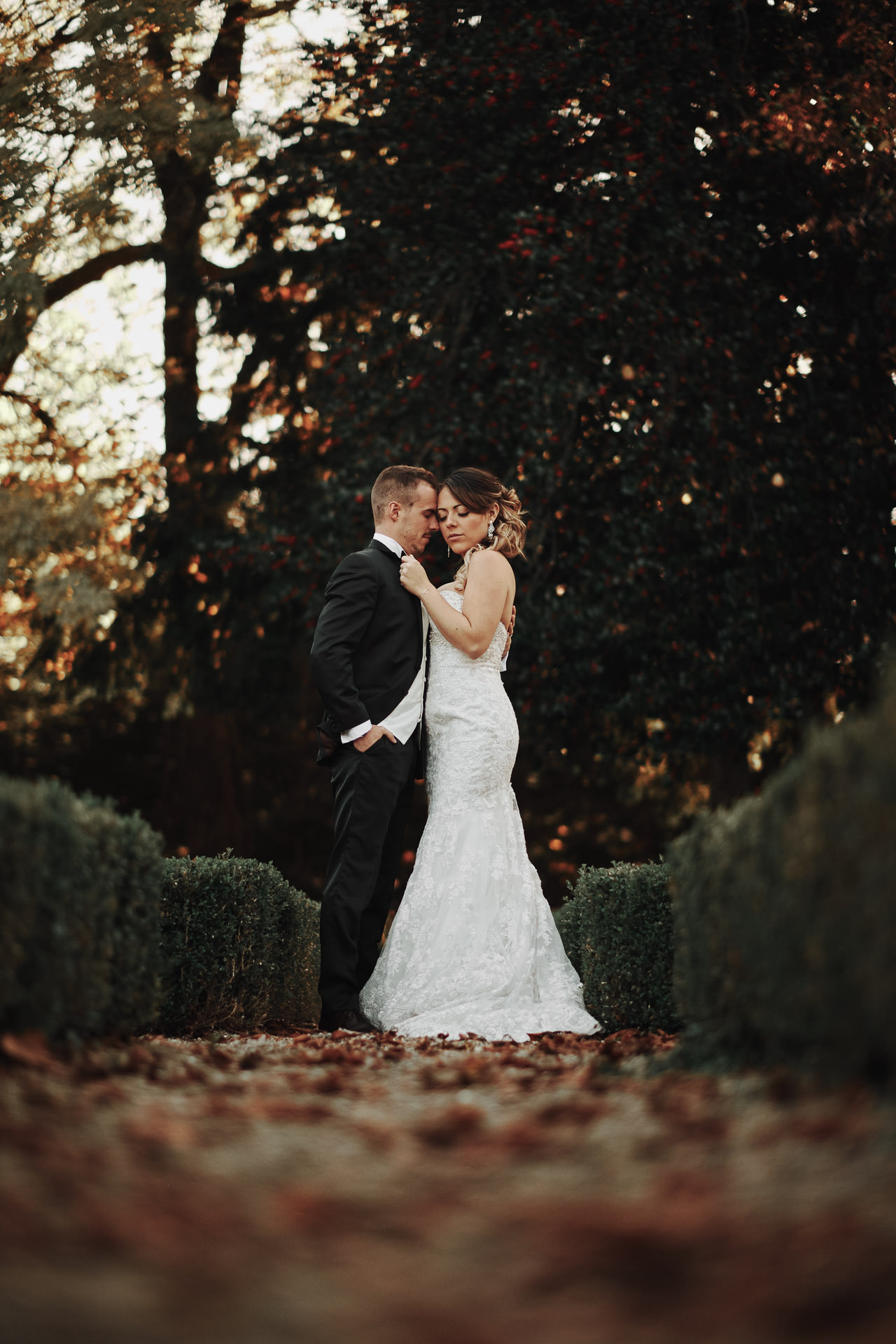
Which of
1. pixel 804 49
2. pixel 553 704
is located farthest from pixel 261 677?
pixel 804 49

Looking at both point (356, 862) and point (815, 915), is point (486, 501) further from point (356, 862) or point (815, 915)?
point (815, 915)

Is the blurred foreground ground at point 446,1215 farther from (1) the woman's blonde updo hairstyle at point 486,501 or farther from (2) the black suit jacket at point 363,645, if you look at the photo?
(1) the woman's blonde updo hairstyle at point 486,501

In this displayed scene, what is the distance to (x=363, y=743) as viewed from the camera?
5.62m

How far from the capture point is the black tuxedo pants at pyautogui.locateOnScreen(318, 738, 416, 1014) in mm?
5578

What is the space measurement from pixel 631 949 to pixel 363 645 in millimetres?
1987

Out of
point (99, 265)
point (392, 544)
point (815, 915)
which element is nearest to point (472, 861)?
point (392, 544)

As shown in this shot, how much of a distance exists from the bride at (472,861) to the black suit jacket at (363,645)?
0.14 metres

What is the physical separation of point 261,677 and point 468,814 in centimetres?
569

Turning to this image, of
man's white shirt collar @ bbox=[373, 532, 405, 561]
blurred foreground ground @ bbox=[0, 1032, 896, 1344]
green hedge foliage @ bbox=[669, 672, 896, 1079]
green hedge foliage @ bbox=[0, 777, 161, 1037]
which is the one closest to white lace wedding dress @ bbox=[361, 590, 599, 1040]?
man's white shirt collar @ bbox=[373, 532, 405, 561]

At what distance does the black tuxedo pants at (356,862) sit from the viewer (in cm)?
558

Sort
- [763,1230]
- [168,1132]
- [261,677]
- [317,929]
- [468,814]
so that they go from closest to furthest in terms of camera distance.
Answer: [763,1230], [168,1132], [468,814], [317,929], [261,677]

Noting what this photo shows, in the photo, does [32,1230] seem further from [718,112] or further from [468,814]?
[718,112]

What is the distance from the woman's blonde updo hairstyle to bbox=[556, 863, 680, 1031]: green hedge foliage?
1811mm

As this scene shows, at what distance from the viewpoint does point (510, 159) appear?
9578mm
